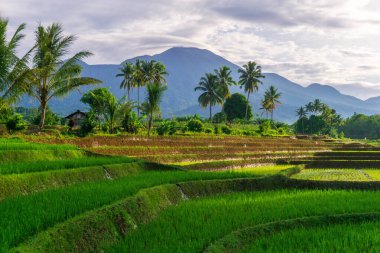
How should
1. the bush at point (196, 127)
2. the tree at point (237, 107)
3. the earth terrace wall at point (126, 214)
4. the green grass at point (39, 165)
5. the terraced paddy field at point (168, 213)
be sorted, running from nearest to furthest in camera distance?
the earth terrace wall at point (126, 214)
the terraced paddy field at point (168, 213)
the green grass at point (39, 165)
the bush at point (196, 127)
the tree at point (237, 107)

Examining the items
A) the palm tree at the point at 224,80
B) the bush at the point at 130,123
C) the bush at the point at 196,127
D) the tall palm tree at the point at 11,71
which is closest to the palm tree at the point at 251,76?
the palm tree at the point at 224,80

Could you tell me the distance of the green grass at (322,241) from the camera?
177 inches

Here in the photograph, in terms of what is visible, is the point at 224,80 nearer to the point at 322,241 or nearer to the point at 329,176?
the point at 329,176

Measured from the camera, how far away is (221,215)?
20.4ft

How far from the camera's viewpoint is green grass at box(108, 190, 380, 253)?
466cm

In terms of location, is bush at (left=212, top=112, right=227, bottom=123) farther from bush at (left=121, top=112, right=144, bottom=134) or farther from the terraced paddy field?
the terraced paddy field

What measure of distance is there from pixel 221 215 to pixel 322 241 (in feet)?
6.08

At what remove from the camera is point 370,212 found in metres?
6.33

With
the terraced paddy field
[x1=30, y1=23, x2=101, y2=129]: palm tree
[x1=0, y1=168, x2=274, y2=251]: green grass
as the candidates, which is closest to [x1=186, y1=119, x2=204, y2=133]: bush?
[x1=30, y1=23, x2=101, y2=129]: palm tree

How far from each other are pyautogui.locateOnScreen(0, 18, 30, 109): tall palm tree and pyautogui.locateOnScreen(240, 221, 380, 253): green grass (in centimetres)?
1361

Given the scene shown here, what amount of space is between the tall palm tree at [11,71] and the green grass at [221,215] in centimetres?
1167

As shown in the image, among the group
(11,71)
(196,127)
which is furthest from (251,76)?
(11,71)

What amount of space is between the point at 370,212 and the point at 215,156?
1478cm

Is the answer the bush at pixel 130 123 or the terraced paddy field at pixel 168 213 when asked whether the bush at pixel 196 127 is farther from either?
the terraced paddy field at pixel 168 213
